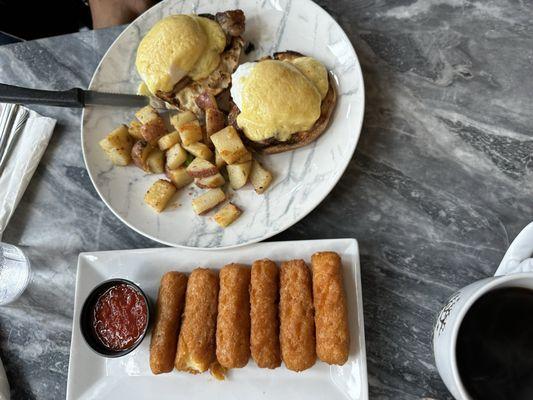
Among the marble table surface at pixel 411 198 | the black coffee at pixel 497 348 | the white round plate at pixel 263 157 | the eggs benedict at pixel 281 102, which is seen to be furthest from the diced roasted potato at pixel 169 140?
the black coffee at pixel 497 348

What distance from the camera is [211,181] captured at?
1.83 m

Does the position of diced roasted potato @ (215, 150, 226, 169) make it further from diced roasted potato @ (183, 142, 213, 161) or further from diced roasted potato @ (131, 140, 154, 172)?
diced roasted potato @ (131, 140, 154, 172)

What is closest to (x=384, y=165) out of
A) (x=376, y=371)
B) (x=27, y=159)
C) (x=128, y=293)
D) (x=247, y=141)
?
(x=247, y=141)

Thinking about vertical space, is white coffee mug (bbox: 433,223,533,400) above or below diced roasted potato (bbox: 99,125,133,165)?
below

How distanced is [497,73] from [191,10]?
120 cm

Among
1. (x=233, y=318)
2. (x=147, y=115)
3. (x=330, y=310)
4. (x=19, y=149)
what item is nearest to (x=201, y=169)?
(x=147, y=115)

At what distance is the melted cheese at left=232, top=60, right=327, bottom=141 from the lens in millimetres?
1715

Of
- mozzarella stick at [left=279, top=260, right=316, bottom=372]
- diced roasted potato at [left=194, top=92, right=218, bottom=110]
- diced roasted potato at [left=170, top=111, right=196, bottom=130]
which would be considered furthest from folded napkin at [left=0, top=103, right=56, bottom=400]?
mozzarella stick at [left=279, top=260, right=316, bottom=372]

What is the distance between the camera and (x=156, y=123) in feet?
6.31

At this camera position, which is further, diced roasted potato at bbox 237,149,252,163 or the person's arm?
the person's arm

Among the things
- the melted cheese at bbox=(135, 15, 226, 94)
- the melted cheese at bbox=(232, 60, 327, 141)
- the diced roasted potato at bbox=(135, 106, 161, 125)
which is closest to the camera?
the melted cheese at bbox=(232, 60, 327, 141)

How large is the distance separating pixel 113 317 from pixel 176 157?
24.6 inches

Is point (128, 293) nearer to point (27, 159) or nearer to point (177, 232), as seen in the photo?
point (177, 232)

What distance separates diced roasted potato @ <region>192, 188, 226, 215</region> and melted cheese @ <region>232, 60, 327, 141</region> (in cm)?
25
